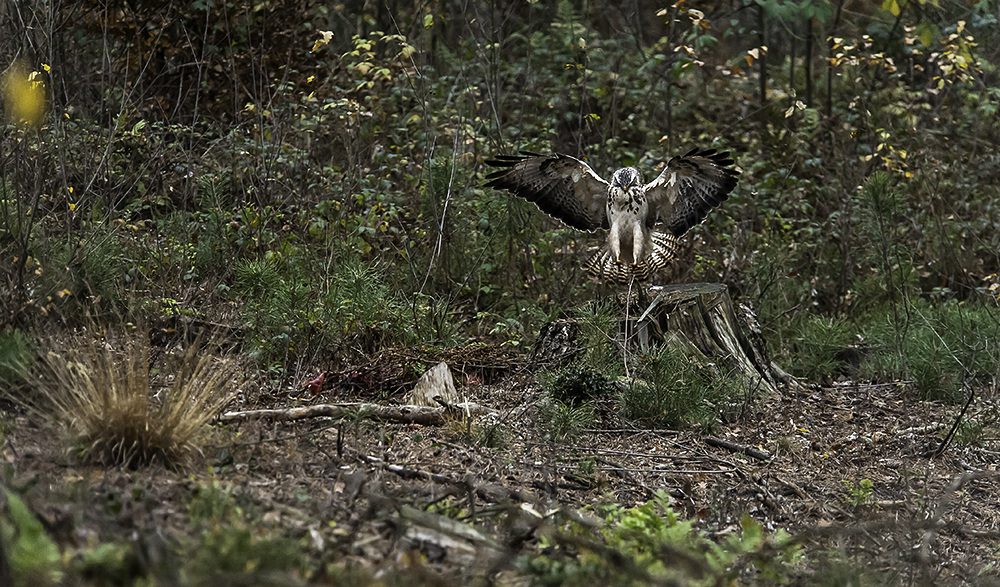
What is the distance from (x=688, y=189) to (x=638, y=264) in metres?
0.69

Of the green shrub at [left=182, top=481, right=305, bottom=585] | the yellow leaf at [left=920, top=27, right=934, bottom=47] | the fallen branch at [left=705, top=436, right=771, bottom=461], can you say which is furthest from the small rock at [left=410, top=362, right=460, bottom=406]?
the yellow leaf at [left=920, top=27, right=934, bottom=47]

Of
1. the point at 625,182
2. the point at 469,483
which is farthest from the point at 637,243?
the point at 469,483

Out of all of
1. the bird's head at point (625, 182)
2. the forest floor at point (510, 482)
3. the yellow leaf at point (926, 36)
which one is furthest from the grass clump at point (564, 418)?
the yellow leaf at point (926, 36)

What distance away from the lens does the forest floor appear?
3.11 m

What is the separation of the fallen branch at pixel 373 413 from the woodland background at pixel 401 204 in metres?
0.67

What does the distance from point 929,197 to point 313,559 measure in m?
8.51

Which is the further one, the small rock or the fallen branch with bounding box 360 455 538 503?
the small rock

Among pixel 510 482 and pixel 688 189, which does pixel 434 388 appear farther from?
pixel 688 189

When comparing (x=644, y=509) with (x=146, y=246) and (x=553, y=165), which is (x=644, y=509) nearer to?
(x=553, y=165)

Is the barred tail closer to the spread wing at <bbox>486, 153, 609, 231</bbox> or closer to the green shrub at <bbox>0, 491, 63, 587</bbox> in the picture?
the spread wing at <bbox>486, 153, 609, 231</bbox>

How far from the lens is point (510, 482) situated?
4207 mm

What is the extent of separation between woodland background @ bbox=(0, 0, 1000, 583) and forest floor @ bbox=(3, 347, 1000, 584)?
352mm

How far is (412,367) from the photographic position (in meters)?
5.70

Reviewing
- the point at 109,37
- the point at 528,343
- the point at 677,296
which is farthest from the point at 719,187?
the point at 109,37
